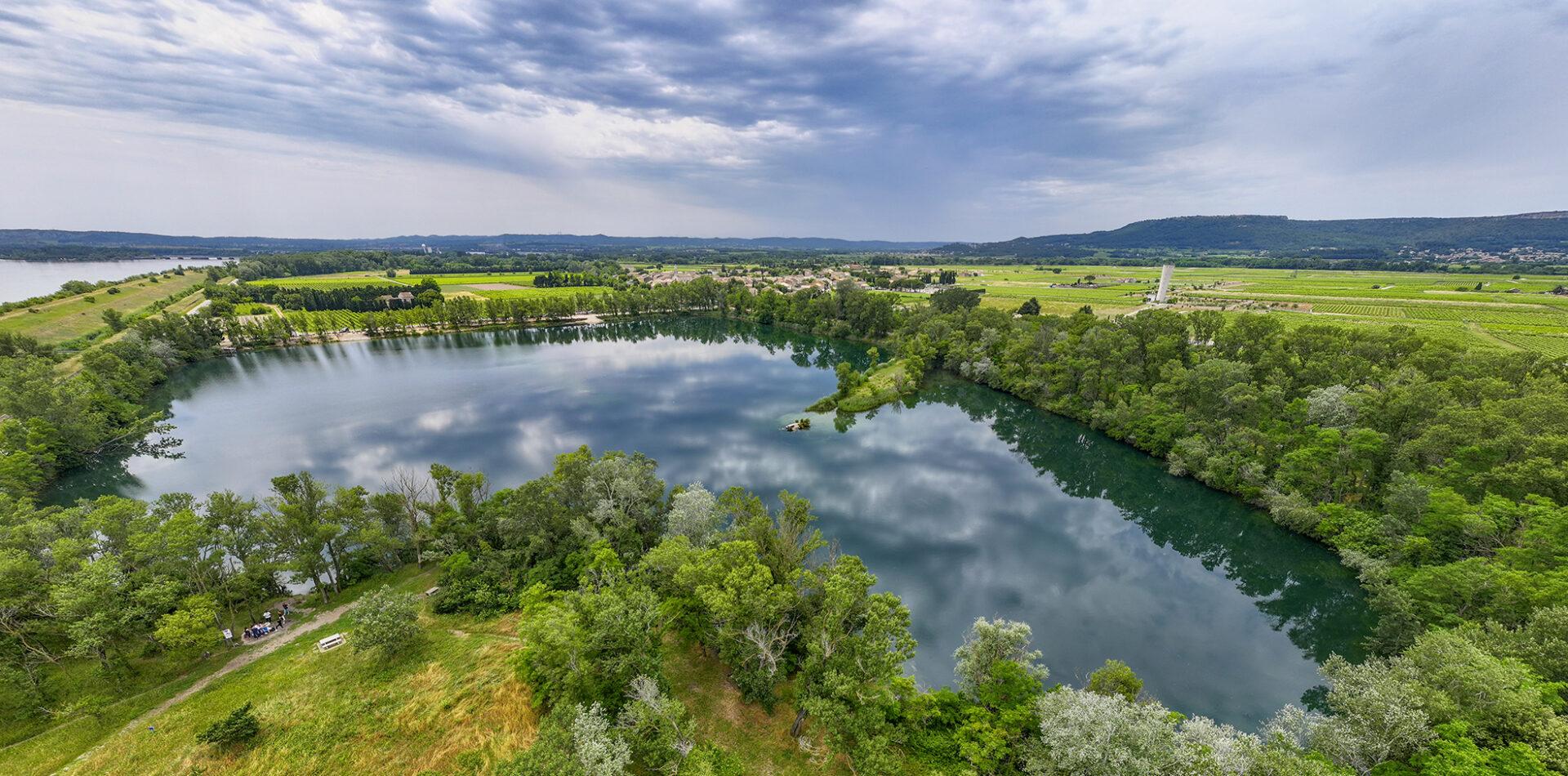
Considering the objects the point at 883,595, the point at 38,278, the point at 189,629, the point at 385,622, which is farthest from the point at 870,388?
the point at 38,278

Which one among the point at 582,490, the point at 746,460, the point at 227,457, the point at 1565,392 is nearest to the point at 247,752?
the point at 582,490

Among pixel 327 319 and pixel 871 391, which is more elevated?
pixel 327 319

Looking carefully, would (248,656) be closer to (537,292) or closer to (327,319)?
(327,319)

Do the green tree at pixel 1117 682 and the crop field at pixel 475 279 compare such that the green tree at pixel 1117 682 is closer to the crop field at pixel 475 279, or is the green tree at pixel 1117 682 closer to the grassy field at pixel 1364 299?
the grassy field at pixel 1364 299

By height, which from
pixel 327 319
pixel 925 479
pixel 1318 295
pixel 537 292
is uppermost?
pixel 1318 295

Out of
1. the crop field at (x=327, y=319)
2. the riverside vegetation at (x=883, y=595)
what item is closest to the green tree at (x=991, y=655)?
the riverside vegetation at (x=883, y=595)

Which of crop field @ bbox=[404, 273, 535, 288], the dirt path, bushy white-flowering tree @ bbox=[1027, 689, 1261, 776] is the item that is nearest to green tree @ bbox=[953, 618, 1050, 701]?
bushy white-flowering tree @ bbox=[1027, 689, 1261, 776]

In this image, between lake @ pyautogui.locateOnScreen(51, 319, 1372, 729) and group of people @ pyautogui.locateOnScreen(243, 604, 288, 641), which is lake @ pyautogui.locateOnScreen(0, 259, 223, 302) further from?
group of people @ pyautogui.locateOnScreen(243, 604, 288, 641)
